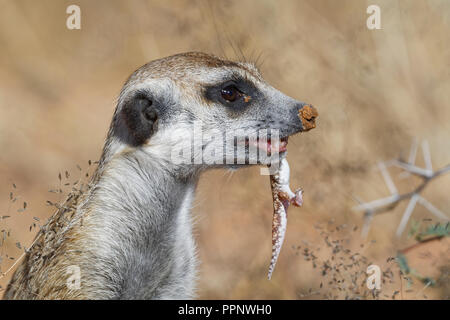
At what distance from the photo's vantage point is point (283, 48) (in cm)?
575

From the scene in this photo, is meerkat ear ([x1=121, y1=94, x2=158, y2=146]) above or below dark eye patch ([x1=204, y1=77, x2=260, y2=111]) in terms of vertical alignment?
below

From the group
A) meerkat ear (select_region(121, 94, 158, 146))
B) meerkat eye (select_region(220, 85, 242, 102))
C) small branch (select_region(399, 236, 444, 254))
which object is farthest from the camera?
small branch (select_region(399, 236, 444, 254))

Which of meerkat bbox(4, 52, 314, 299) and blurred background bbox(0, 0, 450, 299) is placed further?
blurred background bbox(0, 0, 450, 299)

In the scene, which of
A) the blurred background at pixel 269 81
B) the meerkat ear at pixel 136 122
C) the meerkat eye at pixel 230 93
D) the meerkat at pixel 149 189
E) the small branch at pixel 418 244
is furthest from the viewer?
the blurred background at pixel 269 81

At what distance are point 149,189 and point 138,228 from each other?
0.18 metres

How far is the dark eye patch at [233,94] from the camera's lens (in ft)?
8.41

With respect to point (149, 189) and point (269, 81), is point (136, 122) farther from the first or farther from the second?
point (269, 81)

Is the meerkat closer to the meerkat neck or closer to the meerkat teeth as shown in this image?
the meerkat neck

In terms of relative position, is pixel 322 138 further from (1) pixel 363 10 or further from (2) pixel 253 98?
(2) pixel 253 98

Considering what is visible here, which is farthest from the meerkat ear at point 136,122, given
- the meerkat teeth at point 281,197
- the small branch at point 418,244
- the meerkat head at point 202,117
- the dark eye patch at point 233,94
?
the small branch at point 418,244

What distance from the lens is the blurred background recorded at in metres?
5.38

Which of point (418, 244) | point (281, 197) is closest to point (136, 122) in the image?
point (281, 197)

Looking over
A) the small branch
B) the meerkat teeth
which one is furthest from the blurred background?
the meerkat teeth

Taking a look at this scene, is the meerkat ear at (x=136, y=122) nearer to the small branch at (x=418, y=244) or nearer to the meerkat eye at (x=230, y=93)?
the meerkat eye at (x=230, y=93)
